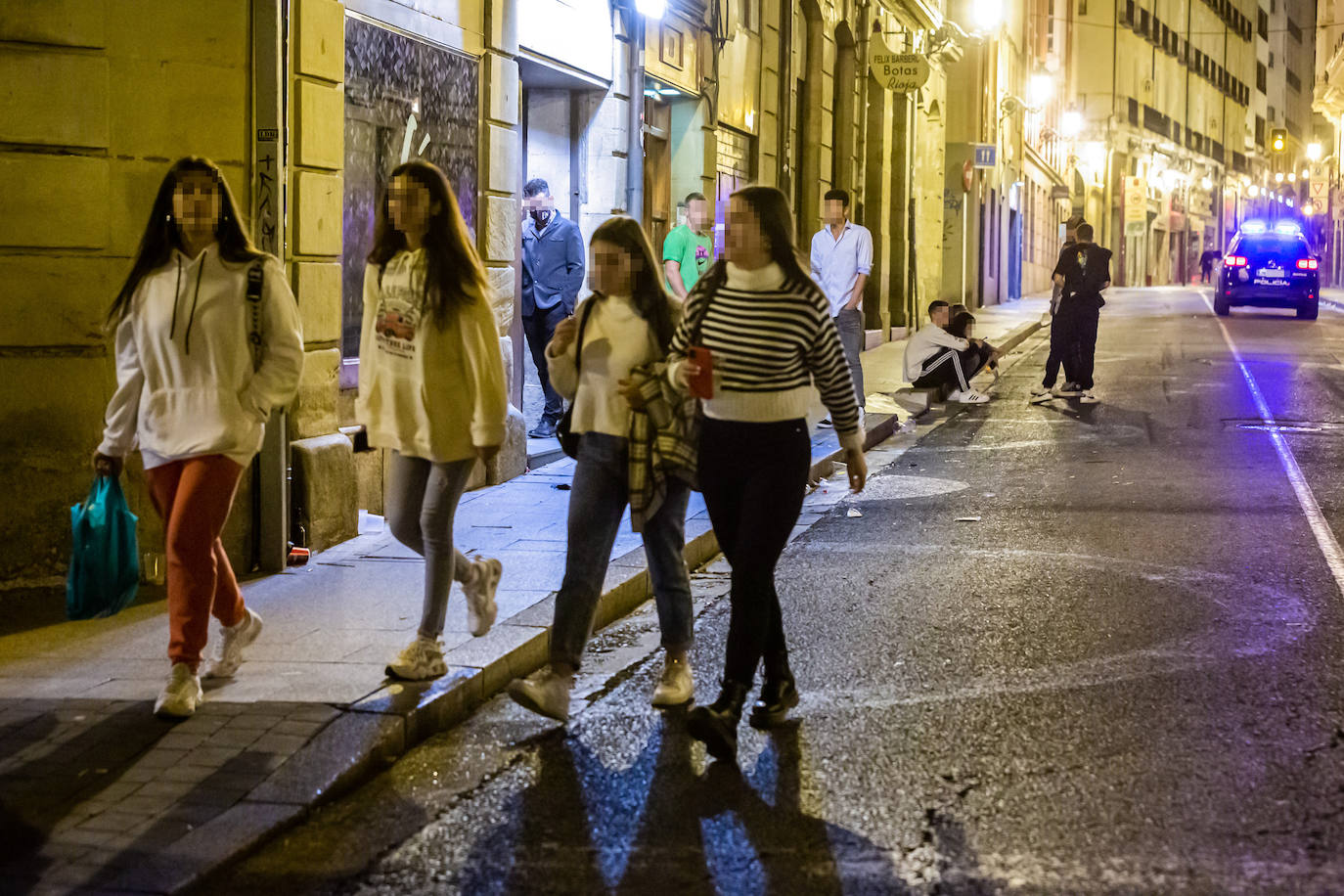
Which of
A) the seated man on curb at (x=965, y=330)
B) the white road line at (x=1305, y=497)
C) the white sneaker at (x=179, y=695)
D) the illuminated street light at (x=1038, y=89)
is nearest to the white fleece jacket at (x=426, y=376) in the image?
the white sneaker at (x=179, y=695)

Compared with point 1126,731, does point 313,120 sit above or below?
above

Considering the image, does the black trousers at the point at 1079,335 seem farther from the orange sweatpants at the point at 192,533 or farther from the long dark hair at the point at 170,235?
the orange sweatpants at the point at 192,533

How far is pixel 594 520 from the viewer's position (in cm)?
532

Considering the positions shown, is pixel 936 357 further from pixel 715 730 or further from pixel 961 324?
pixel 715 730

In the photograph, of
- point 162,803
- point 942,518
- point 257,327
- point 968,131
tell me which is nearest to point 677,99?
point 942,518

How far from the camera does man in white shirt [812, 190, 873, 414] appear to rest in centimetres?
1262

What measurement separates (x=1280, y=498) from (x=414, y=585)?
569 cm

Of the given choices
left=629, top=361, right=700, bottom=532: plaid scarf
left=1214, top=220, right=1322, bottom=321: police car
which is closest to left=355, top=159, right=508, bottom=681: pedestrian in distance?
left=629, top=361, right=700, bottom=532: plaid scarf

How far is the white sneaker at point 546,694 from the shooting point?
5277 mm

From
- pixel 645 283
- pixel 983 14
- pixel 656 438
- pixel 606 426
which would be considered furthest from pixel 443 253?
pixel 983 14

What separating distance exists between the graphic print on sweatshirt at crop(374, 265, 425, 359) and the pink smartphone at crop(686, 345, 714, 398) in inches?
41.0

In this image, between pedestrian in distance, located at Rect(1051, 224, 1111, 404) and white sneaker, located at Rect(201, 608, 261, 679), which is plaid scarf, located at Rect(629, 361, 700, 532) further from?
pedestrian in distance, located at Rect(1051, 224, 1111, 404)

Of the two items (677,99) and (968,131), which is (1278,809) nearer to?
(677,99)

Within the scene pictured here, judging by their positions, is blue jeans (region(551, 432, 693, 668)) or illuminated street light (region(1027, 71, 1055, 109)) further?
illuminated street light (region(1027, 71, 1055, 109))
